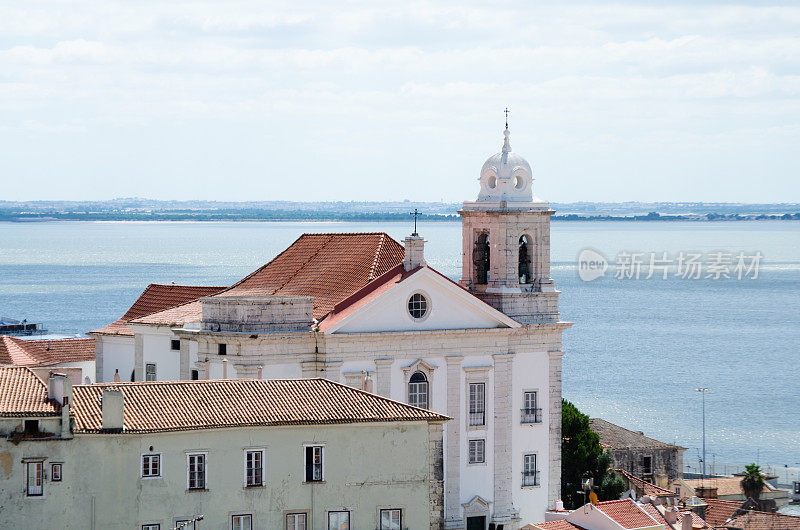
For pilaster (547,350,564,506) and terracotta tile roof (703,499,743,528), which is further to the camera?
terracotta tile roof (703,499,743,528)

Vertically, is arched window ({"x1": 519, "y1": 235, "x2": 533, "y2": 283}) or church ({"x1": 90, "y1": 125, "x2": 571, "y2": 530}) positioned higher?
arched window ({"x1": 519, "y1": 235, "x2": 533, "y2": 283})

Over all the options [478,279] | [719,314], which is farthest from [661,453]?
[719,314]

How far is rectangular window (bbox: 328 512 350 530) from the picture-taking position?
108 ft

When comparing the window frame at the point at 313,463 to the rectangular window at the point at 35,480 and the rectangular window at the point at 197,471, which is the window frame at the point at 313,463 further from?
the rectangular window at the point at 35,480

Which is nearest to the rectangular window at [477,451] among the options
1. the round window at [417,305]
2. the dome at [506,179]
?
the round window at [417,305]

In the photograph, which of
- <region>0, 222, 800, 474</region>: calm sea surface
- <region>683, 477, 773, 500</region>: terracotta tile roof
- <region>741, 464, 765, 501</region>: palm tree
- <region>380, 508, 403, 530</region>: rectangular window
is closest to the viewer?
Answer: <region>380, 508, 403, 530</region>: rectangular window

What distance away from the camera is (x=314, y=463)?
3278cm

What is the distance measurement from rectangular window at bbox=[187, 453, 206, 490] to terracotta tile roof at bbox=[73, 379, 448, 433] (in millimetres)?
558

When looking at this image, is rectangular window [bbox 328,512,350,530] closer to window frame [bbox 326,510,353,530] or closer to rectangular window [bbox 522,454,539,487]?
window frame [bbox 326,510,353,530]

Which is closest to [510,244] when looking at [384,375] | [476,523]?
[384,375]

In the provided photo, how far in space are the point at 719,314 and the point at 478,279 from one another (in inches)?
4258

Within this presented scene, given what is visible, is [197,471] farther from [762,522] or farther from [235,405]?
[762,522]

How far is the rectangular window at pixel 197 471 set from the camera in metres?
31.8

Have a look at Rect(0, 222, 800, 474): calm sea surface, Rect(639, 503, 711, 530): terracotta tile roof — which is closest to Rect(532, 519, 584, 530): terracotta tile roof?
Rect(639, 503, 711, 530): terracotta tile roof
